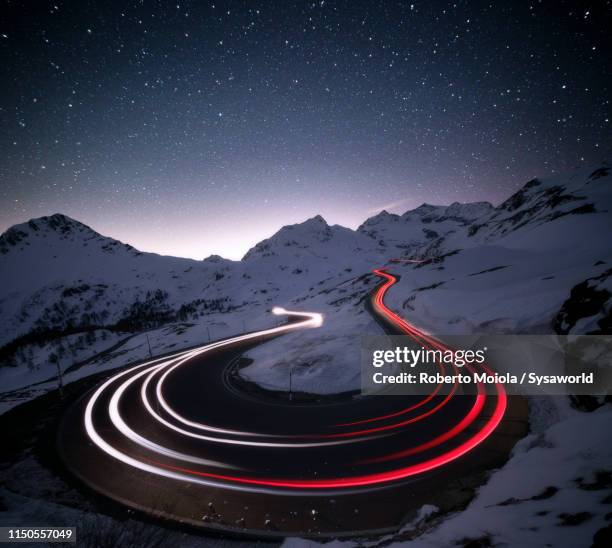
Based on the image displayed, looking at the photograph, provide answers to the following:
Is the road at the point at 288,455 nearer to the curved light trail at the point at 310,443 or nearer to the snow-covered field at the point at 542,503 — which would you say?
the curved light trail at the point at 310,443

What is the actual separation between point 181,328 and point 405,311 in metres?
59.5

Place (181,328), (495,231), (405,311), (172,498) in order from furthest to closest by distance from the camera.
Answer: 1. (495,231)
2. (181,328)
3. (405,311)
4. (172,498)

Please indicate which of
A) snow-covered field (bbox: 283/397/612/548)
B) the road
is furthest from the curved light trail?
snow-covered field (bbox: 283/397/612/548)

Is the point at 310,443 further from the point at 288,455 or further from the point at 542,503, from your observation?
the point at 542,503

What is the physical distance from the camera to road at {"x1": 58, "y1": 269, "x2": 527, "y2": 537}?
10.1 metres

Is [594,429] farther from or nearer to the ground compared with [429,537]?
farther from the ground

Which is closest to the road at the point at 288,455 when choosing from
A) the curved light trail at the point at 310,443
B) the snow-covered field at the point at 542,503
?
the curved light trail at the point at 310,443

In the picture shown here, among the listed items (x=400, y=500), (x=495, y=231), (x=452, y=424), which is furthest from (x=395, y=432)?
(x=495, y=231)

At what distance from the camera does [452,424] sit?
14211 mm

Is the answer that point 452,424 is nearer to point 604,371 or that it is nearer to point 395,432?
point 395,432

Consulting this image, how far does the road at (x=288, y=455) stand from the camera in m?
10.1

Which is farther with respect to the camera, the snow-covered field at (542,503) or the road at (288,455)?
the road at (288,455)

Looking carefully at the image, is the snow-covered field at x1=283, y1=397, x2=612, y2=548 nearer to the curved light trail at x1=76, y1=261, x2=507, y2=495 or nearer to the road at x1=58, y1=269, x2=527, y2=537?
the road at x1=58, y1=269, x2=527, y2=537

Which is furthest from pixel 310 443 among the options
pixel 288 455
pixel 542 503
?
pixel 542 503
